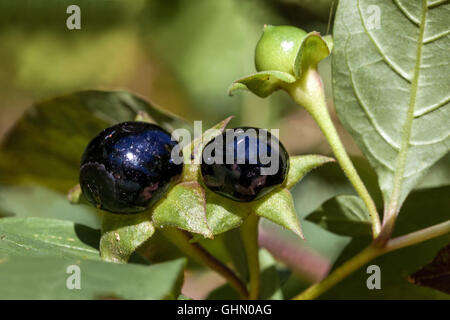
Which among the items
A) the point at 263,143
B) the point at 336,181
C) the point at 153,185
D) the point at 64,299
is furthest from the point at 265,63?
the point at 336,181

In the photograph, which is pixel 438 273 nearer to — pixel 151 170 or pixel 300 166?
pixel 300 166

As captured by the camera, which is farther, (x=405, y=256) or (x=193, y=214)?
(x=405, y=256)

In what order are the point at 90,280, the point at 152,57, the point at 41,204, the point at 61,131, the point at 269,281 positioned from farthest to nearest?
the point at 152,57
the point at 41,204
the point at 61,131
the point at 269,281
the point at 90,280

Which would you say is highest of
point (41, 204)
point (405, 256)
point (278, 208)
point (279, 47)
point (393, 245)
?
point (279, 47)

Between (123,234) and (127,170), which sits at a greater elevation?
(127,170)

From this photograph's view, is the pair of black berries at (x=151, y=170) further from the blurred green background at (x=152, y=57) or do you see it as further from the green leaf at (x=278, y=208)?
the blurred green background at (x=152, y=57)

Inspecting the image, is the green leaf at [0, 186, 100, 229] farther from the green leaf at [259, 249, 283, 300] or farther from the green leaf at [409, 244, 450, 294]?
the green leaf at [409, 244, 450, 294]

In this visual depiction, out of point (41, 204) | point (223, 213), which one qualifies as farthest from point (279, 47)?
point (41, 204)

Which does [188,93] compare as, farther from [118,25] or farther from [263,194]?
[263,194]
